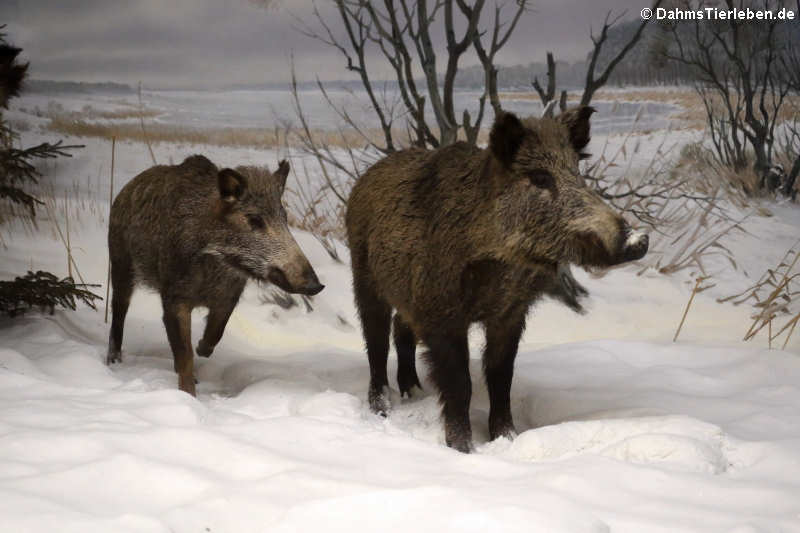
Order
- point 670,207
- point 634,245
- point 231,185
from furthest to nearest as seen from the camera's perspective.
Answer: point 670,207 < point 231,185 < point 634,245

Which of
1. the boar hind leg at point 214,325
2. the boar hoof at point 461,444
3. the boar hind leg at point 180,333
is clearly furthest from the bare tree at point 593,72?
the boar hind leg at point 180,333

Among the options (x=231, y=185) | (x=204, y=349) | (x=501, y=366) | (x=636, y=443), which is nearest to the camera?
(x=636, y=443)

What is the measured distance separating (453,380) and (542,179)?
0.90 metres

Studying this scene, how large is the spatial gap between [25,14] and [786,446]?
598 centimetres

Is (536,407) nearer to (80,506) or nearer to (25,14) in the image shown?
(80,506)

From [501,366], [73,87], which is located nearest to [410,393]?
[501,366]

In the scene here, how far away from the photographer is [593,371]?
12.6ft

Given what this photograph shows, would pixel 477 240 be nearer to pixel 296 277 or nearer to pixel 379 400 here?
→ pixel 296 277

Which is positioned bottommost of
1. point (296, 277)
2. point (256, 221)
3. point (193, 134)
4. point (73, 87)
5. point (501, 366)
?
point (501, 366)

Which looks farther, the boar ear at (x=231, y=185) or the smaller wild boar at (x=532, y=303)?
the boar ear at (x=231, y=185)

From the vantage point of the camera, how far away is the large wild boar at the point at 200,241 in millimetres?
Result: 3512

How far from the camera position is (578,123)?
9.68 feet

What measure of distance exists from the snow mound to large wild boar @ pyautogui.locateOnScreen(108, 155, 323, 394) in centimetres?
118

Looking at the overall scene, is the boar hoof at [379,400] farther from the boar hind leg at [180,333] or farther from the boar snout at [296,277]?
the boar hind leg at [180,333]
